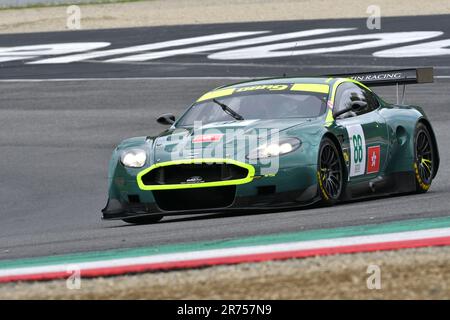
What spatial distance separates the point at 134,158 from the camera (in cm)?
1042

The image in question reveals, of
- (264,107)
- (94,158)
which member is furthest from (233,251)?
(94,158)

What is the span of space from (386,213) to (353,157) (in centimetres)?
170

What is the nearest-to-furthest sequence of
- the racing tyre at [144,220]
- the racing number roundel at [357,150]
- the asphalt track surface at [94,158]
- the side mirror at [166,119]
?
the asphalt track surface at [94,158] < the racing tyre at [144,220] < the racing number roundel at [357,150] < the side mirror at [166,119]

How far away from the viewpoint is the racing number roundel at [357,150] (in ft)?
35.7

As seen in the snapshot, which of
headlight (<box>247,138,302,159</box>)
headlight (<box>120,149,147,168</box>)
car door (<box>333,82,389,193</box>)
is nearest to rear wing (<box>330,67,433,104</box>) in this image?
car door (<box>333,82,389,193</box>)

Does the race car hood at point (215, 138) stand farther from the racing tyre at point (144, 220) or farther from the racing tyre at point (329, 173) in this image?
the racing tyre at point (144, 220)

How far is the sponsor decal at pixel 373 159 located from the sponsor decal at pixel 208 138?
154cm

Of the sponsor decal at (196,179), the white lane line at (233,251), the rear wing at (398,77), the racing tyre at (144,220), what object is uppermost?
the rear wing at (398,77)

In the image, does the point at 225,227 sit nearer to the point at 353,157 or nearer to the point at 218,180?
the point at 218,180

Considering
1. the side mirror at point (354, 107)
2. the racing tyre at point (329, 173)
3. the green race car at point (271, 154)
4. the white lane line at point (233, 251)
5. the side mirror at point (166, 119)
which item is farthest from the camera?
the side mirror at point (166, 119)

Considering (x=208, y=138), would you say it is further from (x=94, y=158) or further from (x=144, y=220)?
(x=94, y=158)

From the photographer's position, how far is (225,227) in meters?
9.03

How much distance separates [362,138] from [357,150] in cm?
21

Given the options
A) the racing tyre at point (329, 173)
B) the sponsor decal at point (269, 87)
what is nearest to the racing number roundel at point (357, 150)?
the racing tyre at point (329, 173)
